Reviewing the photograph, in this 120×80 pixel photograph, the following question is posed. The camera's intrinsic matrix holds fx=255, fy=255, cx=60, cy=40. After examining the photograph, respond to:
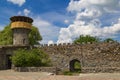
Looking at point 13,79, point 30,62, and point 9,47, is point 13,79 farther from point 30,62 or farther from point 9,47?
point 9,47

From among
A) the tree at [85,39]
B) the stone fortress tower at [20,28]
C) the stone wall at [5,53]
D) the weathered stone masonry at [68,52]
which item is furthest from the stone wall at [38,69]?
the tree at [85,39]

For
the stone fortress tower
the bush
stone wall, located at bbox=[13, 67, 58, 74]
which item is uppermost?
the stone fortress tower

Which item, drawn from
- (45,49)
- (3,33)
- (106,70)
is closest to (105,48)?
(106,70)

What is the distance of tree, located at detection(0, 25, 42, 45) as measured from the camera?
46550 millimetres

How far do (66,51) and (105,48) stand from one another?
5120 millimetres

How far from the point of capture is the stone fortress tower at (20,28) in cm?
3403

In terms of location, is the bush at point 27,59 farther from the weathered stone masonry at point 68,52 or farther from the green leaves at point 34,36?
the green leaves at point 34,36

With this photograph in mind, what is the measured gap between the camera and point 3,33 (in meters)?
49.0

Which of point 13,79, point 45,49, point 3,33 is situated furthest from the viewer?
point 3,33

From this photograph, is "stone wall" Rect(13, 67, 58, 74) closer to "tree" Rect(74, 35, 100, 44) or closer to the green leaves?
the green leaves

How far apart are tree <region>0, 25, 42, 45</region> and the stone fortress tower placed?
37.8 ft

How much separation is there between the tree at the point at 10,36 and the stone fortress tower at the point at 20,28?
37.8 ft

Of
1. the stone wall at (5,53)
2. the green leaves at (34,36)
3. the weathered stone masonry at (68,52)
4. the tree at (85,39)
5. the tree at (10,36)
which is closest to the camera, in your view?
the weathered stone masonry at (68,52)

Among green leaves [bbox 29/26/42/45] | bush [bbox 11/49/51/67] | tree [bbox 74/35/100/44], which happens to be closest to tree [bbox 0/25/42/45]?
green leaves [bbox 29/26/42/45]
